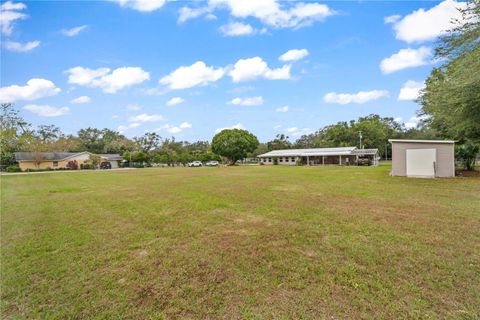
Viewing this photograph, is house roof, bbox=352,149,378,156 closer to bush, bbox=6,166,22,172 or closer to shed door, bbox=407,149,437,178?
shed door, bbox=407,149,437,178

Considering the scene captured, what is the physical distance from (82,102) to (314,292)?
30771mm

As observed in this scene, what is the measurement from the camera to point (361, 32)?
13023 millimetres

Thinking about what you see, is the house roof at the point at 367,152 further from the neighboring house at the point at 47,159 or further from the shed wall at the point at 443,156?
the neighboring house at the point at 47,159

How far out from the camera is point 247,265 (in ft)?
11.0

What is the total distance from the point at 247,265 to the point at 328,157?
37956 mm

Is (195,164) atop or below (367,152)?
below

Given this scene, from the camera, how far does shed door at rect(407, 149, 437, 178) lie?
14344 mm

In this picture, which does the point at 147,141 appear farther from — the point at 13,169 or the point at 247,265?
the point at 247,265

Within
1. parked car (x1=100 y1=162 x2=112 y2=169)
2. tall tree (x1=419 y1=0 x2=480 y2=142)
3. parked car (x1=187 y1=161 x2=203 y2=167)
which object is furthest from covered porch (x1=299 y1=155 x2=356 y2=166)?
parked car (x1=100 y1=162 x2=112 y2=169)

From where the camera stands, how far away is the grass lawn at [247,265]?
2.42 m

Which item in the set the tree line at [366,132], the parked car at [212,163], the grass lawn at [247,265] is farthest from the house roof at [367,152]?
the grass lawn at [247,265]

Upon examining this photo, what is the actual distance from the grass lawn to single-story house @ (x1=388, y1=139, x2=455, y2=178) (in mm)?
10080

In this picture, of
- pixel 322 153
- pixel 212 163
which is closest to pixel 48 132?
pixel 212 163

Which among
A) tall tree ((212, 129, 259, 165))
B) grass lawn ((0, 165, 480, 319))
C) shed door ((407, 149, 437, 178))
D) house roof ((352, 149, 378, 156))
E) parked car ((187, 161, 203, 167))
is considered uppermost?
tall tree ((212, 129, 259, 165))
